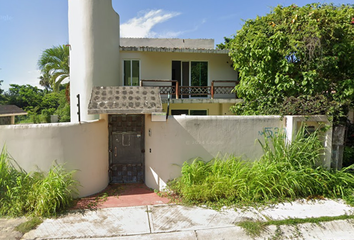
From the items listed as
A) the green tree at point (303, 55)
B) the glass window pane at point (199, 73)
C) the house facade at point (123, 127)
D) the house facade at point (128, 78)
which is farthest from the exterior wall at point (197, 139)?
the glass window pane at point (199, 73)

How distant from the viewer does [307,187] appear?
5145 millimetres

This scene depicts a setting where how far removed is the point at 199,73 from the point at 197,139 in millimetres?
6694

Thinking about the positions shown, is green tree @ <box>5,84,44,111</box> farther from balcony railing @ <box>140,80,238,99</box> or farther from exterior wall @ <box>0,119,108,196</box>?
exterior wall @ <box>0,119,108,196</box>

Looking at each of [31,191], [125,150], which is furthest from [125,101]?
[31,191]

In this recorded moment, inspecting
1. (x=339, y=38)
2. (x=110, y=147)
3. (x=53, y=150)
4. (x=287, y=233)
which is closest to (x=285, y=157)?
(x=287, y=233)

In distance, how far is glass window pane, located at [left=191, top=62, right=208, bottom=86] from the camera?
37.4 ft

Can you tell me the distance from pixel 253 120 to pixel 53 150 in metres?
5.44

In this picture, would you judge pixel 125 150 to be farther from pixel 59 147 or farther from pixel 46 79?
pixel 46 79

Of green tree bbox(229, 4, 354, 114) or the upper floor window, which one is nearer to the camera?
green tree bbox(229, 4, 354, 114)

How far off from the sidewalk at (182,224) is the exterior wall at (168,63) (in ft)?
23.8

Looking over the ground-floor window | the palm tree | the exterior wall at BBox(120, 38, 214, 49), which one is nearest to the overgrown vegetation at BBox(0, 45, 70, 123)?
the palm tree

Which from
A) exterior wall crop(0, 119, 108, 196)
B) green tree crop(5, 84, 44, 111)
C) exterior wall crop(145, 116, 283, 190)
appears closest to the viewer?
exterior wall crop(0, 119, 108, 196)

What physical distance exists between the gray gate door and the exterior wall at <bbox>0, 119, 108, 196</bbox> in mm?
734

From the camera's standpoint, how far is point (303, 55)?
670 cm
